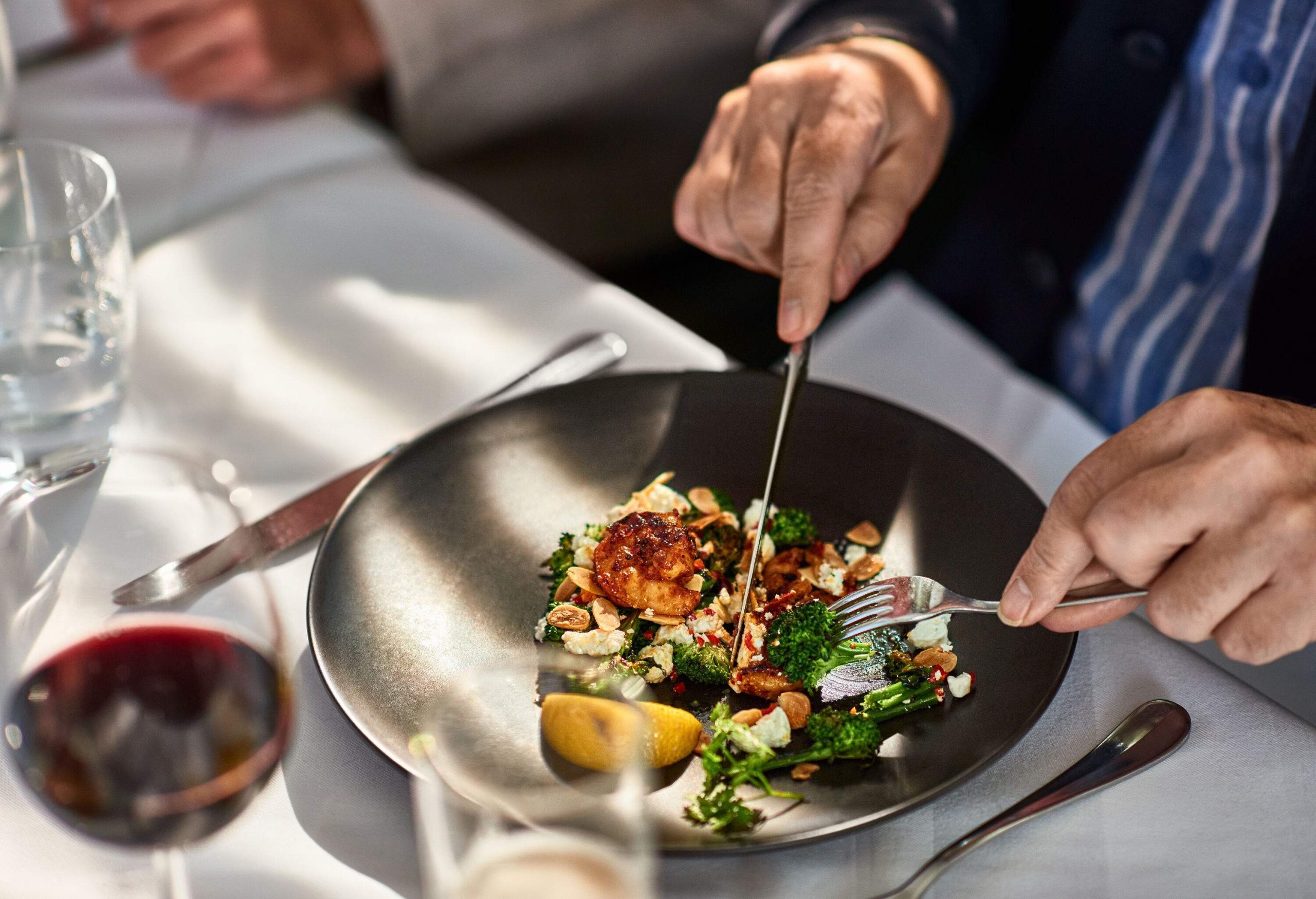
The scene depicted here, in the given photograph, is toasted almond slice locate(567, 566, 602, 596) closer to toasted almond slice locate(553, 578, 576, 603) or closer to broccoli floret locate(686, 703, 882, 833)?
toasted almond slice locate(553, 578, 576, 603)

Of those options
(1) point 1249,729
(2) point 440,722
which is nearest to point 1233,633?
(1) point 1249,729

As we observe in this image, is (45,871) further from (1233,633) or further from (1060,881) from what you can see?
(1233,633)

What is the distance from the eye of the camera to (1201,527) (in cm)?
87

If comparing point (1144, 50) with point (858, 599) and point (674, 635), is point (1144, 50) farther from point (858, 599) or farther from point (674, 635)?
point (674, 635)

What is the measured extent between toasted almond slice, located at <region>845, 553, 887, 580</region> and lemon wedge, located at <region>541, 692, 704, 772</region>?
246mm

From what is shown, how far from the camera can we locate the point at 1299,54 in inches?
57.9

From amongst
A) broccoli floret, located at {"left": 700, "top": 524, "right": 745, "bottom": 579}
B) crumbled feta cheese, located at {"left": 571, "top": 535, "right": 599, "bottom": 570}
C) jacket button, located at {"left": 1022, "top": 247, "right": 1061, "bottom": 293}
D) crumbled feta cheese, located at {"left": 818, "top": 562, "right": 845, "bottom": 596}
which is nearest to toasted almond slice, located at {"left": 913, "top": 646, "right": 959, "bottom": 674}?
crumbled feta cheese, located at {"left": 818, "top": 562, "right": 845, "bottom": 596}

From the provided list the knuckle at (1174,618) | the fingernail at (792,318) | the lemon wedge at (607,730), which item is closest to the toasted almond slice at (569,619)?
the lemon wedge at (607,730)

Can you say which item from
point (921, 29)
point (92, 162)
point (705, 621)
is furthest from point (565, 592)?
point (921, 29)

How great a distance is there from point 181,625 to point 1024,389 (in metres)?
1.10

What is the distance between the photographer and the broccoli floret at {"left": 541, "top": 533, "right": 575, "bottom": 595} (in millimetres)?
1115

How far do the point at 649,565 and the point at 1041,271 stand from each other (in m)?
1.10

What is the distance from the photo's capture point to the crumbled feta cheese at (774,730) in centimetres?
94

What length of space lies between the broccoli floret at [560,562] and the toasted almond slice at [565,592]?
1cm
